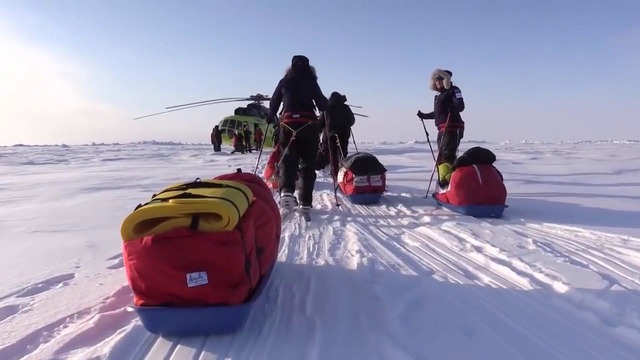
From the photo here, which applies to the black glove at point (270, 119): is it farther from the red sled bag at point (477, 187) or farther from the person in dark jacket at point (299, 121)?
the red sled bag at point (477, 187)

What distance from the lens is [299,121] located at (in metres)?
5.28

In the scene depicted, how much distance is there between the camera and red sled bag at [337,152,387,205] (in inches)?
236

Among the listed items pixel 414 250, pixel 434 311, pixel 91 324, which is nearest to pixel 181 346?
pixel 91 324

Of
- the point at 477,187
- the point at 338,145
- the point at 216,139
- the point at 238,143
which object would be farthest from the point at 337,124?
the point at 216,139

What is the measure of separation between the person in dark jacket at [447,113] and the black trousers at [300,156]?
1.72 m

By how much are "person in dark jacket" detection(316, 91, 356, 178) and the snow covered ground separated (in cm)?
316

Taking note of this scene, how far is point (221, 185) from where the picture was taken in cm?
248

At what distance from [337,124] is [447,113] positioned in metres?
2.30

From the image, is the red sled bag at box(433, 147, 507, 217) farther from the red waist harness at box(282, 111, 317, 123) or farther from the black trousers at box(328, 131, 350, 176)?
the black trousers at box(328, 131, 350, 176)

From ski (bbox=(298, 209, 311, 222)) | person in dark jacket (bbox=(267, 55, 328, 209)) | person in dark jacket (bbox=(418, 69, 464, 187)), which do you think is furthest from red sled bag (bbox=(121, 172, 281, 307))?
person in dark jacket (bbox=(418, 69, 464, 187))

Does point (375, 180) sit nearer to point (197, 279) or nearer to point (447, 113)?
point (447, 113)

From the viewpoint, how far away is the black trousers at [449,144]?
6.15m

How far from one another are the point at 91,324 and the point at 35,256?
5.49 feet

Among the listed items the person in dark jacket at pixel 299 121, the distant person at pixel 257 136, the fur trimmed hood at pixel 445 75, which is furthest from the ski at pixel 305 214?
the distant person at pixel 257 136
